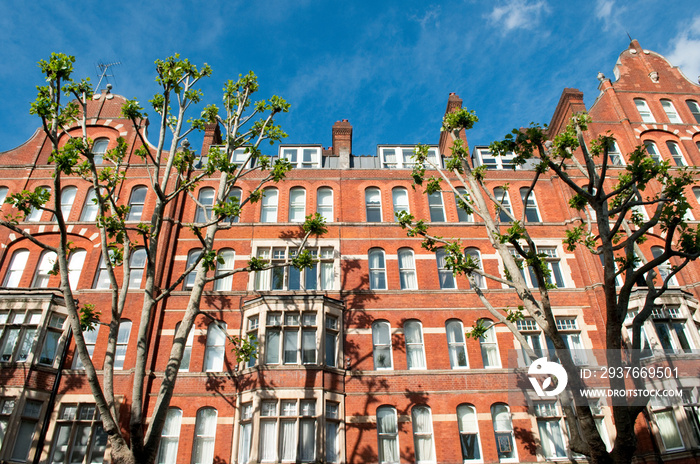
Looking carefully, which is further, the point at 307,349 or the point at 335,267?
the point at 335,267

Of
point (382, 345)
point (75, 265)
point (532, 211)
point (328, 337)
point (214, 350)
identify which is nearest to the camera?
point (328, 337)

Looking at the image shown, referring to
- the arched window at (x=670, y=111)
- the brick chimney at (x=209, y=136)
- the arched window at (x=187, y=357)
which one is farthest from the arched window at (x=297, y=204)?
the arched window at (x=670, y=111)

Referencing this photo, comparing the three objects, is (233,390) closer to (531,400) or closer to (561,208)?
(531,400)

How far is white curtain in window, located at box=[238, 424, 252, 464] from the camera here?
17.7 meters

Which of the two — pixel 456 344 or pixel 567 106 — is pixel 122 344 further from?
pixel 567 106

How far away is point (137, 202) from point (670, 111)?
30.0 meters

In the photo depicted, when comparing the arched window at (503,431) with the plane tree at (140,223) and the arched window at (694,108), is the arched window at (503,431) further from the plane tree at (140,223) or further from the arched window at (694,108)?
the arched window at (694,108)

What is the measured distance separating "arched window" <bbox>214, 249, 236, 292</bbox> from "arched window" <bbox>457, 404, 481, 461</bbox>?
431 inches

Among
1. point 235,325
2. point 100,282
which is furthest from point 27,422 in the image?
point 235,325

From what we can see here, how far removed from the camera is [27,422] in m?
17.6

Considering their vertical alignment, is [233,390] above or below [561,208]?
below

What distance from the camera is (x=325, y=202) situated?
25.3 meters

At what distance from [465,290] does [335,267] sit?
5.85 metres

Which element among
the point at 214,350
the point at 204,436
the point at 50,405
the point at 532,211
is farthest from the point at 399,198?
the point at 50,405
